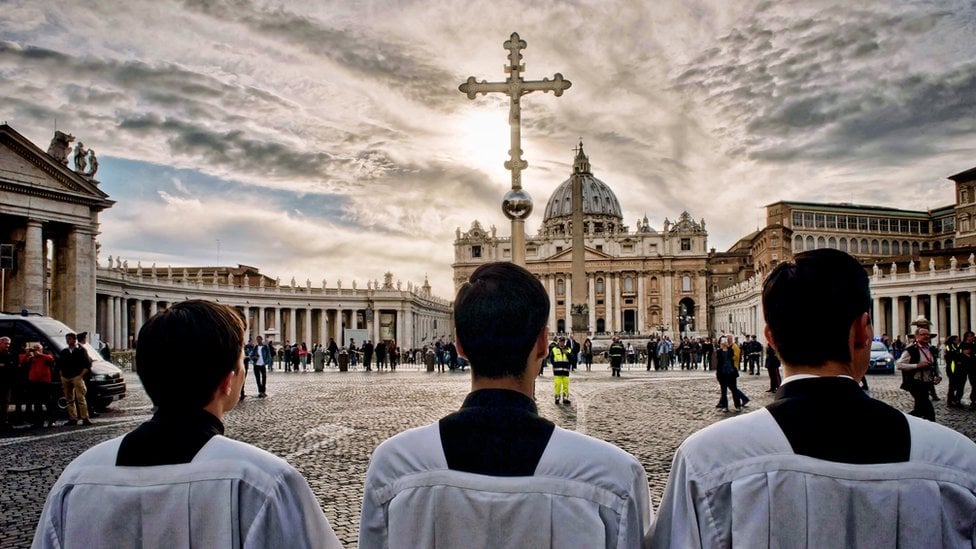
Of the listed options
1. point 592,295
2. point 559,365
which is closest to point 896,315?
point 559,365

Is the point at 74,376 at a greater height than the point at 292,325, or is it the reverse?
the point at 292,325

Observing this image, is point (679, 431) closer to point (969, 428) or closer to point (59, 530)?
point (969, 428)

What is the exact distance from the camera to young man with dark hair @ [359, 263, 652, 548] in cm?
211

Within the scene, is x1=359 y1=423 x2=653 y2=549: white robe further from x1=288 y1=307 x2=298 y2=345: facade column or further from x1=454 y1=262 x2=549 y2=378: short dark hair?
x1=288 y1=307 x2=298 y2=345: facade column

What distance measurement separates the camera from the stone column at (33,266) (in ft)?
116

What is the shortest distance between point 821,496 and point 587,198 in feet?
431

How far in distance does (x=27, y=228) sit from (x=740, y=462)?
1584 inches

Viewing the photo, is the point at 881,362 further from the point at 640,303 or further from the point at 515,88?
the point at 640,303

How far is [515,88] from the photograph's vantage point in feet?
38.4

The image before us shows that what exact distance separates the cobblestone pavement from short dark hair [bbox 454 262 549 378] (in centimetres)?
412

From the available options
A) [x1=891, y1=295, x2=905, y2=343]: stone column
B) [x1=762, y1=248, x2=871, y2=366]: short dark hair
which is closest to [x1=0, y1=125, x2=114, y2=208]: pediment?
[x1=762, y1=248, x2=871, y2=366]: short dark hair

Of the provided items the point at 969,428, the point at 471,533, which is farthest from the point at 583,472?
the point at 969,428

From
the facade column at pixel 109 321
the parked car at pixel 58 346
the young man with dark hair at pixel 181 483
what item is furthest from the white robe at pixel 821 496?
the facade column at pixel 109 321

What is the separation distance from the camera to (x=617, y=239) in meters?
110
